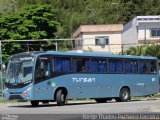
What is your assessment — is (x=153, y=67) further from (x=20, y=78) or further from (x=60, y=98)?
(x=20, y=78)

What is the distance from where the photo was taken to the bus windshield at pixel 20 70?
27297mm

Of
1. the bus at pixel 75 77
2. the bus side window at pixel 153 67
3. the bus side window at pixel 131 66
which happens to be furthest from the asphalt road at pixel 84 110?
the bus side window at pixel 153 67

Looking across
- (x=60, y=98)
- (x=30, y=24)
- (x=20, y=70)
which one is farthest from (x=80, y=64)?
(x=30, y=24)

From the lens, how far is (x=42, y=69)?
27516mm

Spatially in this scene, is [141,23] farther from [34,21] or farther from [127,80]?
[127,80]

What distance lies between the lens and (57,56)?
28.5m

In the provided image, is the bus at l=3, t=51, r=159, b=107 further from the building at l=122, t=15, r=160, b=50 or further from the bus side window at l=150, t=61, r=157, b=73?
the building at l=122, t=15, r=160, b=50

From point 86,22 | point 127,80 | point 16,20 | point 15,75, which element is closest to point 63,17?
point 86,22

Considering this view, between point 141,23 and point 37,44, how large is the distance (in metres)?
21.0

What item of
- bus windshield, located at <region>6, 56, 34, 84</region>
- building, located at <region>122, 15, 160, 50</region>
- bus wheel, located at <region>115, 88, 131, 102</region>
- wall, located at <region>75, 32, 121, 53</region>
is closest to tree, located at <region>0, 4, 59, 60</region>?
wall, located at <region>75, 32, 121, 53</region>

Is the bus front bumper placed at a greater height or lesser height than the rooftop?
lesser

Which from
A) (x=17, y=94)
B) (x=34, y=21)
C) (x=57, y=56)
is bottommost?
(x=17, y=94)

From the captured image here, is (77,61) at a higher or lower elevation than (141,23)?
lower

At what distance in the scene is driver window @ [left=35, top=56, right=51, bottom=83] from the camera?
89.7 ft
